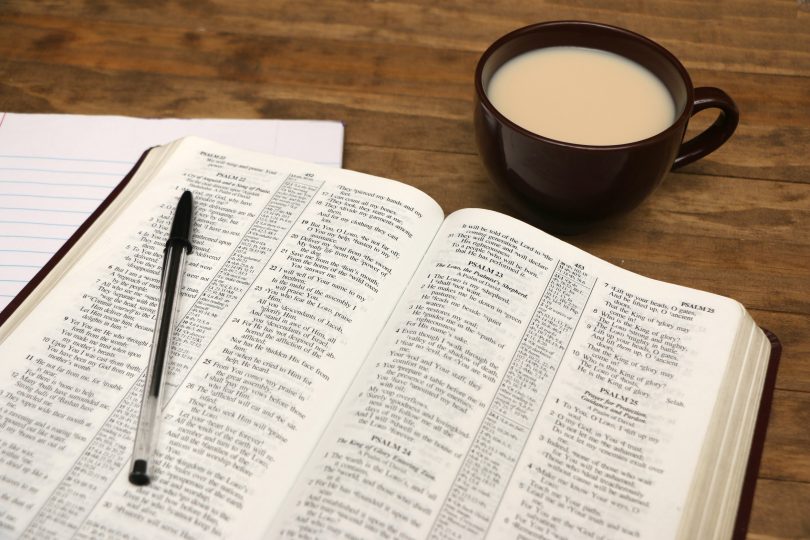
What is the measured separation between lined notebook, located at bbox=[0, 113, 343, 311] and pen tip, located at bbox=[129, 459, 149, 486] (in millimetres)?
237

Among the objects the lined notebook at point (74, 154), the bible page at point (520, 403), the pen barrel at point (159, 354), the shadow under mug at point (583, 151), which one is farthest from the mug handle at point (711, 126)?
the pen barrel at point (159, 354)

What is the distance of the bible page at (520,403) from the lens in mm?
491

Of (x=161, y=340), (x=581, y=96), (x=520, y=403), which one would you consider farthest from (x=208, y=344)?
(x=581, y=96)

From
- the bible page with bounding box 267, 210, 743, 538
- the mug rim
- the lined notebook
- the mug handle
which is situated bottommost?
the bible page with bounding box 267, 210, 743, 538

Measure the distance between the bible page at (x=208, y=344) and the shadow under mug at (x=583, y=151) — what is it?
0.26 feet

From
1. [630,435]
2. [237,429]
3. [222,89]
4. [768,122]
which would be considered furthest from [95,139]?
[768,122]

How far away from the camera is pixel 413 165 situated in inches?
30.1

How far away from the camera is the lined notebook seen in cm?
68

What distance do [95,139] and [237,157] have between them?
16cm

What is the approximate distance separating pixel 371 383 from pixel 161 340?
148 millimetres

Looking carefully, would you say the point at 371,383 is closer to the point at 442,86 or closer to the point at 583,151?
the point at 583,151

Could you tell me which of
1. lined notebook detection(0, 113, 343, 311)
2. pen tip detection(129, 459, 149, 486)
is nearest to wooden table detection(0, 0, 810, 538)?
lined notebook detection(0, 113, 343, 311)

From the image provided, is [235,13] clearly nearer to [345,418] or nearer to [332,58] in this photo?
[332,58]

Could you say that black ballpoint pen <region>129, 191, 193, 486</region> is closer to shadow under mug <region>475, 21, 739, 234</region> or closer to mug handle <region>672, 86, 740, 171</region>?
shadow under mug <region>475, 21, 739, 234</region>
